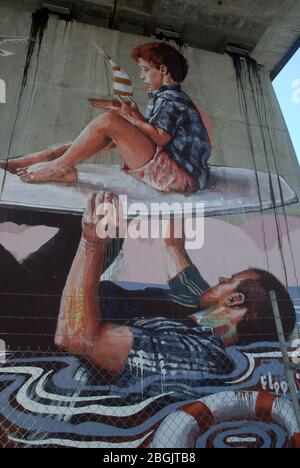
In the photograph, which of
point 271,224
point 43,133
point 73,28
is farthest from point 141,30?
point 271,224

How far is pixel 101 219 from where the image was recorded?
7109 millimetres

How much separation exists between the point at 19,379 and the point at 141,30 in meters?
8.26

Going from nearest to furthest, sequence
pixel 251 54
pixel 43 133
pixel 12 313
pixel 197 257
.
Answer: pixel 12 313 < pixel 197 257 < pixel 43 133 < pixel 251 54

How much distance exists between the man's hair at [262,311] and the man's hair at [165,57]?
487cm

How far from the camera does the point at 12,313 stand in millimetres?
6023

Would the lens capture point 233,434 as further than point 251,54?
No

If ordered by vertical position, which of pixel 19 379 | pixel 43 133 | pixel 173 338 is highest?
pixel 43 133

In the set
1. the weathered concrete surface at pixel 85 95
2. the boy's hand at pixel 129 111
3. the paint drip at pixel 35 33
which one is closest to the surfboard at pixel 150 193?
the weathered concrete surface at pixel 85 95

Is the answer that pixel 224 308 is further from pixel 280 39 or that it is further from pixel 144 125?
pixel 280 39

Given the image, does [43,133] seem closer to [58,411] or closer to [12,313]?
[12,313]

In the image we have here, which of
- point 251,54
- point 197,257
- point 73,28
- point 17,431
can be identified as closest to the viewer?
point 17,431

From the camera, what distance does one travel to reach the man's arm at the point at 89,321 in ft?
19.4

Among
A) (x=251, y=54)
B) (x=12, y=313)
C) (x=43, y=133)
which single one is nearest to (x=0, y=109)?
(x=43, y=133)

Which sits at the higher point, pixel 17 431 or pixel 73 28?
pixel 73 28
